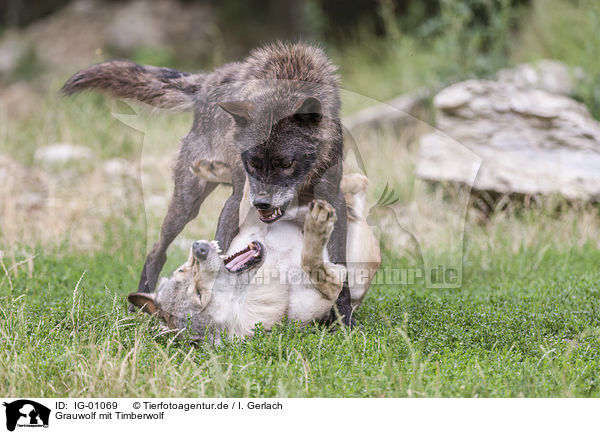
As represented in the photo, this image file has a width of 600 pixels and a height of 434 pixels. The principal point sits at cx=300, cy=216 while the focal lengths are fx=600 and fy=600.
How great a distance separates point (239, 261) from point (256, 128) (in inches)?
34.8

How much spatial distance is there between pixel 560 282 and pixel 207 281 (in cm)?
336

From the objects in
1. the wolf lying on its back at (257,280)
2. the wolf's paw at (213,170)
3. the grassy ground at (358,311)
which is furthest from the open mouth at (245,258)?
the wolf's paw at (213,170)

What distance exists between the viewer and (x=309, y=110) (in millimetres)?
3973

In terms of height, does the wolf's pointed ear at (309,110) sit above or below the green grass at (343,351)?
above

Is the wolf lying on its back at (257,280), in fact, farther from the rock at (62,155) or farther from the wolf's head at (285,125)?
the rock at (62,155)

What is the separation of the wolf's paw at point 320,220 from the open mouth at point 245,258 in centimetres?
38

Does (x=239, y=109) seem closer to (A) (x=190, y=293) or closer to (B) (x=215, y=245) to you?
(B) (x=215, y=245)

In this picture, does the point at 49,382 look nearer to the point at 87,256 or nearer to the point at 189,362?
the point at 189,362

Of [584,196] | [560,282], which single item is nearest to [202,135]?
[560,282]

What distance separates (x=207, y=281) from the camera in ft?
12.9

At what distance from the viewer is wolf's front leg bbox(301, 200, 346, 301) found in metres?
3.77

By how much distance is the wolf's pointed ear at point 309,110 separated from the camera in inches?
154
